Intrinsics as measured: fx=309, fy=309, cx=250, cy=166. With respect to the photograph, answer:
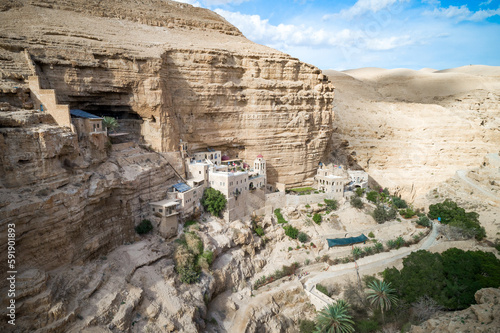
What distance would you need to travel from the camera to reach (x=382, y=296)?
826 inches

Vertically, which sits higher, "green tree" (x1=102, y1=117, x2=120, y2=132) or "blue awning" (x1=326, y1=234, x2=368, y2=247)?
"green tree" (x1=102, y1=117, x2=120, y2=132)

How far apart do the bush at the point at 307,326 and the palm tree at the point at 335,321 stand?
16.1 inches

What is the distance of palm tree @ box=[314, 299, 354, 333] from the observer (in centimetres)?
1945

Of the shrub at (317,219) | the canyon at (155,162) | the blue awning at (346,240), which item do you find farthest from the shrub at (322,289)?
the shrub at (317,219)

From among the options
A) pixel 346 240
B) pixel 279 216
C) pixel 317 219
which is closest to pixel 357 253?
pixel 346 240

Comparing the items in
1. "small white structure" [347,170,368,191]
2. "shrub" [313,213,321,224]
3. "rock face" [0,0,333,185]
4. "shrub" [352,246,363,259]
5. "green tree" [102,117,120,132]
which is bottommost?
"shrub" [352,246,363,259]

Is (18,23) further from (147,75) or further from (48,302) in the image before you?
(48,302)

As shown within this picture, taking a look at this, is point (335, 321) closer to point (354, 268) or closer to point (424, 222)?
point (354, 268)

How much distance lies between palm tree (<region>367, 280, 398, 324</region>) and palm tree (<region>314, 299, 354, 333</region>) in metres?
2.08

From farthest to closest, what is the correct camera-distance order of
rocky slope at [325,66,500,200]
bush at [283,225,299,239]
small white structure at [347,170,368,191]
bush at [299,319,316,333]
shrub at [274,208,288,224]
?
1. rocky slope at [325,66,500,200]
2. small white structure at [347,170,368,191]
3. shrub at [274,208,288,224]
4. bush at [283,225,299,239]
5. bush at [299,319,316,333]

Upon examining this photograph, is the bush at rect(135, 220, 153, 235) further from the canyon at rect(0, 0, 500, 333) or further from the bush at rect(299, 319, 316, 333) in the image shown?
the bush at rect(299, 319, 316, 333)

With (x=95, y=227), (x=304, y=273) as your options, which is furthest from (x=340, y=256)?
(x=95, y=227)

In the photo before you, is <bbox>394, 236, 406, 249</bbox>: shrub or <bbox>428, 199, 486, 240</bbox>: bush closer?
<bbox>394, 236, 406, 249</bbox>: shrub

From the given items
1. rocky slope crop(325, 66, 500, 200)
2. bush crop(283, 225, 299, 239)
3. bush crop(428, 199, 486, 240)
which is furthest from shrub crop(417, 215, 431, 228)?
bush crop(283, 225, 299, 239)
